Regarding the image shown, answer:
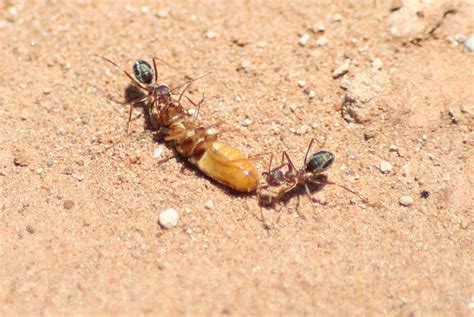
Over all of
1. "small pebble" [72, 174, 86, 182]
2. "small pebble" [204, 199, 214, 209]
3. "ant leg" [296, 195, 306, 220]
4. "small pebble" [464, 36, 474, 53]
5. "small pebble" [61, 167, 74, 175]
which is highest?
"small pebble" [464, 36, 474, 53]

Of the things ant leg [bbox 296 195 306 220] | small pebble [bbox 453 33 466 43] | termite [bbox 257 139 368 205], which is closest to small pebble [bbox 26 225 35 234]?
termite [bbox 257 139 368 205]

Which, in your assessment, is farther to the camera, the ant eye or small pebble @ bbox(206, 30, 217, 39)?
small pebble @ bbox(206, 30, 217, 39)

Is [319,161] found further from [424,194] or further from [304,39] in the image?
[304,39]

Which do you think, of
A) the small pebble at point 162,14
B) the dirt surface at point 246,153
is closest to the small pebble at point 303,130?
the dirt surface at point 246,153

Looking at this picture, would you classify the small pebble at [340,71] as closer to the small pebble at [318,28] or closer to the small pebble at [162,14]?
the small pebble at [318,28]

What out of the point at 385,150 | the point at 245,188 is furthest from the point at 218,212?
the point at 385,150

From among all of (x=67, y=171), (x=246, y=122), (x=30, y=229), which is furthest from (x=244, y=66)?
(x=30, y=229)

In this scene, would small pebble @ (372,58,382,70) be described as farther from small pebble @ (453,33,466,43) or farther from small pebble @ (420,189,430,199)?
small pebble @ (420,189,430,199)
